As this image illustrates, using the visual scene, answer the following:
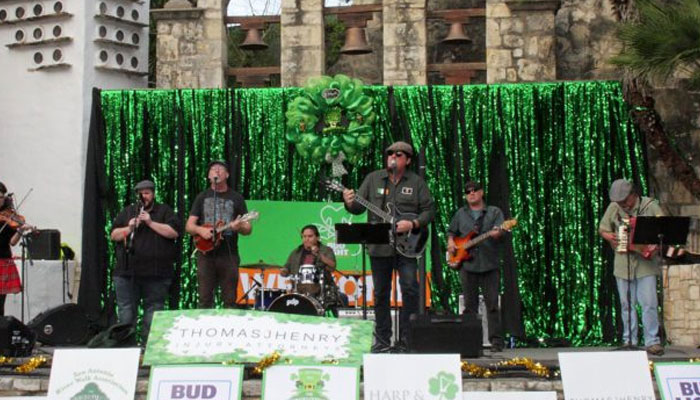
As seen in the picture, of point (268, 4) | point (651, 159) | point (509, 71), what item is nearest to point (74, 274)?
point (509, 71)

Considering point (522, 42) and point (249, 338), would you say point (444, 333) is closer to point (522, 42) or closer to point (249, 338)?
point (249, 338)

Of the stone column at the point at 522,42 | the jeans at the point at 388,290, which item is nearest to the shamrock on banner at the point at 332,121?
the stone column at the point at 522,42

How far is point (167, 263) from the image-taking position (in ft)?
37.5

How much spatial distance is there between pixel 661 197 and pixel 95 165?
20.9 feet

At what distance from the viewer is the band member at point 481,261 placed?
11711mm

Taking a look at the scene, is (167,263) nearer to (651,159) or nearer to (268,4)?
(651,159)

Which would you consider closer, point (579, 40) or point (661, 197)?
point (661, 197)

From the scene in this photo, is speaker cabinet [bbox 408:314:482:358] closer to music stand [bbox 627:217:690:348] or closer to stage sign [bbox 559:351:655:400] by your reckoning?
stage sign [bbox 559:351:655:400]

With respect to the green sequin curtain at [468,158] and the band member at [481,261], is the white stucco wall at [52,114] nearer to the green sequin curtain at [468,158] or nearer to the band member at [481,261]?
the green sequin curtain at [468,158]

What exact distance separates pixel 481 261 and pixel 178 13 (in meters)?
5.99

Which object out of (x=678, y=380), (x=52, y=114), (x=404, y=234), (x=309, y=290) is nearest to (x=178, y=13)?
(x=52, y=114)

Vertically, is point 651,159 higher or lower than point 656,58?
lower

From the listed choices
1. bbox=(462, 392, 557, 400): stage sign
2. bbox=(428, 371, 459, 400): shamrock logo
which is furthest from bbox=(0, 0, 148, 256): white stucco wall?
bbox=(462, 392, 557, 400): stage sign

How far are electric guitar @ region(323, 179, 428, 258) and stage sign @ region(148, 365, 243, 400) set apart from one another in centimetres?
241
